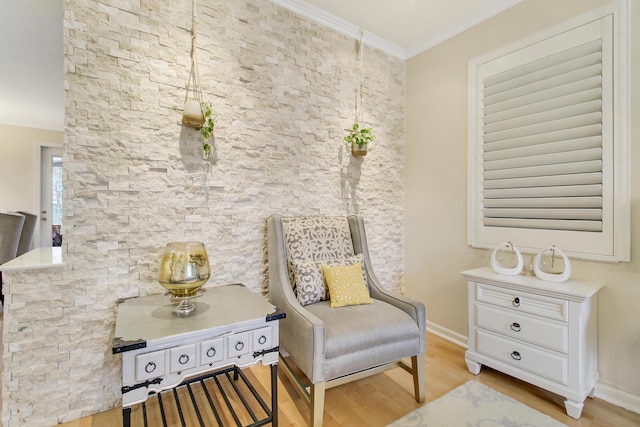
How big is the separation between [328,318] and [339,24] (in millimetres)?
2367

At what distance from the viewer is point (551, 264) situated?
196cm

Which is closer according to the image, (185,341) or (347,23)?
(185,341)

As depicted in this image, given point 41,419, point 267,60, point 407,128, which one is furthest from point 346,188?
point 41,419

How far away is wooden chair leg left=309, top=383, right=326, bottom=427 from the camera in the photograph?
1483mm

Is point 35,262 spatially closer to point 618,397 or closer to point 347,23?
point 347,23

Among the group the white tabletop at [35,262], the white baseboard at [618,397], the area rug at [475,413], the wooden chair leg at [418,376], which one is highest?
the white tabletop at [35,262]

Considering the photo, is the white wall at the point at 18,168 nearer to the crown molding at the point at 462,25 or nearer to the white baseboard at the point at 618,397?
the crown molding at the point at 462,25

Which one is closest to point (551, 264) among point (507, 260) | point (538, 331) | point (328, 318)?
point (507, 260)

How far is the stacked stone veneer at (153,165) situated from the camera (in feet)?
5.14

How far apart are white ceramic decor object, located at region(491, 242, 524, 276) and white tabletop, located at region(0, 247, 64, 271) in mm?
2666

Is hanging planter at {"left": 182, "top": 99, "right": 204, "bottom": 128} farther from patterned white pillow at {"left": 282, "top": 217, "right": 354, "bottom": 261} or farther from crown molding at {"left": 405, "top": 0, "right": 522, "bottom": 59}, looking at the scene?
crown molding at {"left": 405, "top": 0, "right": 522, "bottom": 59}

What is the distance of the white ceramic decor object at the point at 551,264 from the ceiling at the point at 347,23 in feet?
6.03

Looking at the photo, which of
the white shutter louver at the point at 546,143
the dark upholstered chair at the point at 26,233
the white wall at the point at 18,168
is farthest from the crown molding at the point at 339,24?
the white wall at the point at 18,168

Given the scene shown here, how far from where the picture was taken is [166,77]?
5.98 ft
